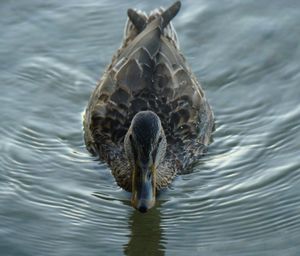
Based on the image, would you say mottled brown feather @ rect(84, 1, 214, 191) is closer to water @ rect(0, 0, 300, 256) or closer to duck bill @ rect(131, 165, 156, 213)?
water @ rect(0, 0, 300, 256)

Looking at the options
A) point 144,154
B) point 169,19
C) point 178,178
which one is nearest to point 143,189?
point 144,154

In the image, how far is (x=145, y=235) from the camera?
9930 millimetres

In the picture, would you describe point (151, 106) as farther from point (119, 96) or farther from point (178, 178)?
point (178, 178)

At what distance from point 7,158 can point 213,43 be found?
10.2 feet

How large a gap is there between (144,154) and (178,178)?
2.77 feet

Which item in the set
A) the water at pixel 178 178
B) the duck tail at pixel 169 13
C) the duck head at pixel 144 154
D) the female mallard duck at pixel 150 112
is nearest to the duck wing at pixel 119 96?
the female mallard duck at pixel 150 112

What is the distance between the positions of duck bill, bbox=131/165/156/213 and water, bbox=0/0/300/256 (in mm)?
263

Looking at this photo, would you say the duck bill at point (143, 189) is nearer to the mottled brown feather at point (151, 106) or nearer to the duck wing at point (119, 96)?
the mottled brown feather at point (151, 106)

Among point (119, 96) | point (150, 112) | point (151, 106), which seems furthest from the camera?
point (119, 96)

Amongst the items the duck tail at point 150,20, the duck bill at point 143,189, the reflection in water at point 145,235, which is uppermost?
the duck tail at point 150,20

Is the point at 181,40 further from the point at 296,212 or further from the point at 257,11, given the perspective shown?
the point at 296,212

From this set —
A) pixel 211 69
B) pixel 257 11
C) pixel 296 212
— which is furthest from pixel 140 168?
pixel 257 11

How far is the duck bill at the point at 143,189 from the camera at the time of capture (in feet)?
32.3

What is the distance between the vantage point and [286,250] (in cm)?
953
